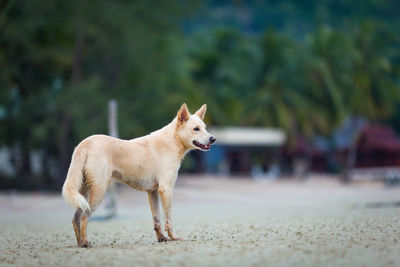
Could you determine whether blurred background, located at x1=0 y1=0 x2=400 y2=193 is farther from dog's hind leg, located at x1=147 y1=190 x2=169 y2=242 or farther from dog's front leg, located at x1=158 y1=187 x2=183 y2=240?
dog's front leg, located at x1=158 y1=187 x2=183 y2=240

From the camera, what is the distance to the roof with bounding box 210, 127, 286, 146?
5009 cm

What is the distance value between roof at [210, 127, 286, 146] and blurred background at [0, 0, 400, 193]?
111 millimetres

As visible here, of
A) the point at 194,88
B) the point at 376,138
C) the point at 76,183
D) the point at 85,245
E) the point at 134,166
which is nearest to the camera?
the point at 76,183

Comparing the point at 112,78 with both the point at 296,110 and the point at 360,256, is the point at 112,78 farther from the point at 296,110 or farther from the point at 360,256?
the point at 360,256

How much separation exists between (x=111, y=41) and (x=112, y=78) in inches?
111

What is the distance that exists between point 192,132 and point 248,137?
41.7 metres

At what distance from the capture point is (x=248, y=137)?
5091 cm

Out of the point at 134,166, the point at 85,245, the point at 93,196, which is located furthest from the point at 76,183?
the point at 134,166

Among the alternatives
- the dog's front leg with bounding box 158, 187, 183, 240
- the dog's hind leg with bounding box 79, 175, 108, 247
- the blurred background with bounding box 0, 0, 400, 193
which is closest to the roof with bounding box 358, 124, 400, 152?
the blurred background with bounding box 0, 0, 400, 193

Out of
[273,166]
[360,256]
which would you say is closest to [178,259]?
[360,256]

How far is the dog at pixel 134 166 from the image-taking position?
8414 millimetres

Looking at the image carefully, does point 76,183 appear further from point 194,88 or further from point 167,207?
point 194,88

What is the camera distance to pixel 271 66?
55.9 meters

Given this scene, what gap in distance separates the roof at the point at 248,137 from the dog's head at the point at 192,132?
131ft
